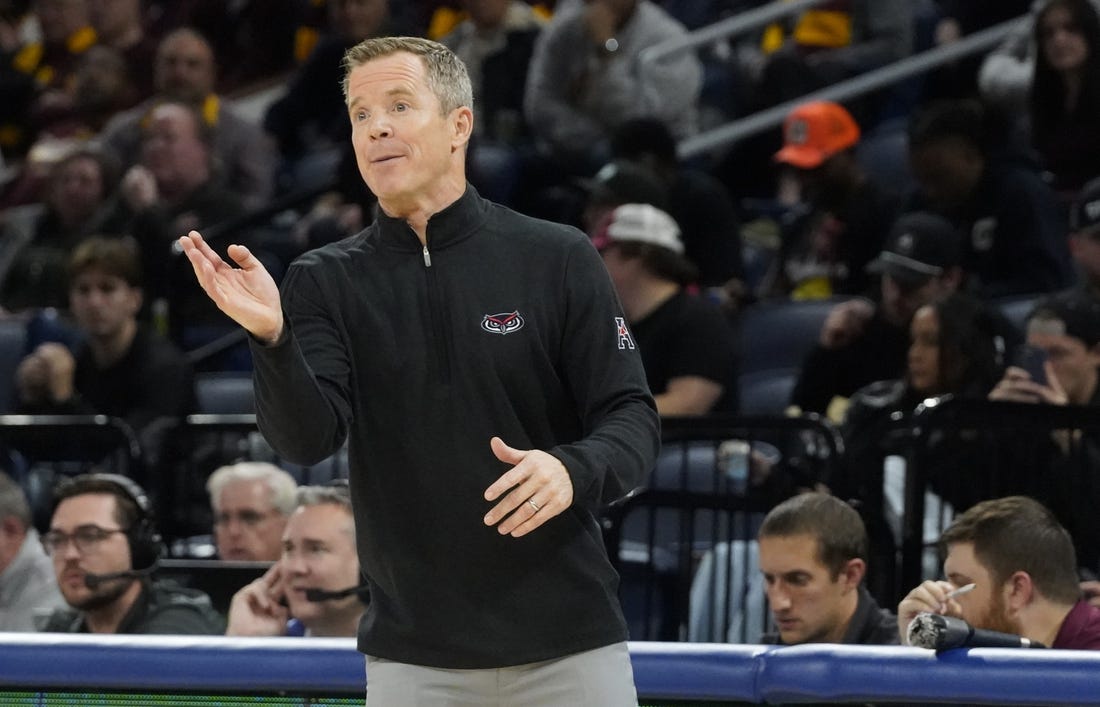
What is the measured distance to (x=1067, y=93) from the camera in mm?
7637

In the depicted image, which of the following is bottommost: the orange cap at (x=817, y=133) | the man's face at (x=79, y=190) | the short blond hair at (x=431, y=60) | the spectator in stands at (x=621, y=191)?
the short blond hair at (x=431, y=60)

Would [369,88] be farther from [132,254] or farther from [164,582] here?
[132,254]

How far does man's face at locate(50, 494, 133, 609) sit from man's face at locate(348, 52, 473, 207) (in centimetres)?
268

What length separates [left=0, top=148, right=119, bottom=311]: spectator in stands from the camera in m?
9.11

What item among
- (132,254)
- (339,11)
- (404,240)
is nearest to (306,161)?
(339,11)

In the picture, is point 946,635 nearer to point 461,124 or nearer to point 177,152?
point 461,124

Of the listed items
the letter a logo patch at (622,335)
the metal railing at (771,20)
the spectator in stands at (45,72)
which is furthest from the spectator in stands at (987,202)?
the spectator in stands at (45,72)

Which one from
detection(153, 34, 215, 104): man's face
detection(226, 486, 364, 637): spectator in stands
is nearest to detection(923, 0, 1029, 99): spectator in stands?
detection(153, 34, 215, 104): man's face

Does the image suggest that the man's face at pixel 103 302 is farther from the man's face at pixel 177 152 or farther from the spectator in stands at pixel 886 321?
the spectator in stands at pixel 886 321

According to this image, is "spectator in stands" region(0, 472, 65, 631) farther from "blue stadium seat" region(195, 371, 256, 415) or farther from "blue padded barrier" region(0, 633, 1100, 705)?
"blue padded barrier" region(0, 633, 1100, 705)

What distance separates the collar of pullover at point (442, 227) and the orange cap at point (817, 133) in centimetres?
525

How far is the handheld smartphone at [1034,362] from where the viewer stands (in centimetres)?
571

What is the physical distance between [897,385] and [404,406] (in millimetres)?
3586

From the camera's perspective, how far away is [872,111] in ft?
31.1
